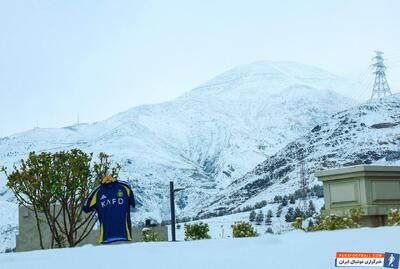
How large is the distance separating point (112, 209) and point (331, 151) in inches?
3133

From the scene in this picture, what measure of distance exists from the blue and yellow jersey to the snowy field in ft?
24.3

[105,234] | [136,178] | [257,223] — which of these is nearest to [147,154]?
[136,178]

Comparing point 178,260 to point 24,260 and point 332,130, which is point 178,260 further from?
point 332,130

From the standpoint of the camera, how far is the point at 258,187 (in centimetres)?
9381

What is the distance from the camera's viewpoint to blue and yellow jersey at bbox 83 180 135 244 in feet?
41.4

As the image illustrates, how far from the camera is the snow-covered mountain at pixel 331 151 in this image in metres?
82.5

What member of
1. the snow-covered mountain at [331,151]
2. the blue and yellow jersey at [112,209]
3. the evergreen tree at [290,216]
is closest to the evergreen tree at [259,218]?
the evergreen tree at [290,216]

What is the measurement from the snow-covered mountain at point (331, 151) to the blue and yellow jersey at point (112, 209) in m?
62.9

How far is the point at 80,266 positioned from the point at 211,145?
174 metres

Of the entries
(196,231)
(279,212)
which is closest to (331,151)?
(279,212)

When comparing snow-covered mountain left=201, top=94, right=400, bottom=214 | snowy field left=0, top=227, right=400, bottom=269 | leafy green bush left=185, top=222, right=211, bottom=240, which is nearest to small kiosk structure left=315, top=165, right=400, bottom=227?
Answer: leafy green bush left=185, top=222, right=211, bottom=240

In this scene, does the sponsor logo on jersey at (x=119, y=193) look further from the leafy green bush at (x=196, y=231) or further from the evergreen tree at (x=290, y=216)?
the evergreen tree at (x=290, y=216)

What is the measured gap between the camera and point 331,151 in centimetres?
9000

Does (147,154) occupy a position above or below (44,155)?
above
